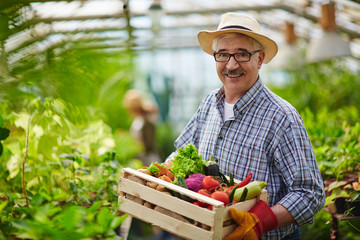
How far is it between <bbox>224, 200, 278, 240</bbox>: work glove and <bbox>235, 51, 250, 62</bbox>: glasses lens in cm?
72

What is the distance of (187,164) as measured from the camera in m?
1.75

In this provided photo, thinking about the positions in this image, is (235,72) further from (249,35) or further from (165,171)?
(165,171)

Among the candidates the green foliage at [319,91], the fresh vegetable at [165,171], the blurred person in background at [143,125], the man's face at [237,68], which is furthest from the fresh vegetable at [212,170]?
the blurred person in background at [143,125]

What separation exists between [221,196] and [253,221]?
0.52ft

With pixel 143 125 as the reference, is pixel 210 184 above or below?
above

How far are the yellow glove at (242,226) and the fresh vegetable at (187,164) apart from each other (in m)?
0.34

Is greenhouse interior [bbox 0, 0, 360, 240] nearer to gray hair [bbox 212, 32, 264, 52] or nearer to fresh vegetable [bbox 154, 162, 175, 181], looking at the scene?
fresh vegetable [bbox 154, 162, 175, 181]

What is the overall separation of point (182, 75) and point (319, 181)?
1411 centimetres

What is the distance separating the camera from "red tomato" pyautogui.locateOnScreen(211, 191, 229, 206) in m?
1.43

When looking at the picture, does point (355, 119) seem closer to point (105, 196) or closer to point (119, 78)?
point (105, 196)

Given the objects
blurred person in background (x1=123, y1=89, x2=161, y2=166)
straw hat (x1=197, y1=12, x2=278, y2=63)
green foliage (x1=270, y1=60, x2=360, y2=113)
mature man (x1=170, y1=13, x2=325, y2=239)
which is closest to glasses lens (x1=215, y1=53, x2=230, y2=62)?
mature man (x1=170, y1=13, x2=325, y2=239)

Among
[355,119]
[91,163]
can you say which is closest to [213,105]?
[91,163]

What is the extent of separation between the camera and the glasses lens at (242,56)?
1.95 m

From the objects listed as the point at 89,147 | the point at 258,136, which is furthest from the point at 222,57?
the point at 89,147
